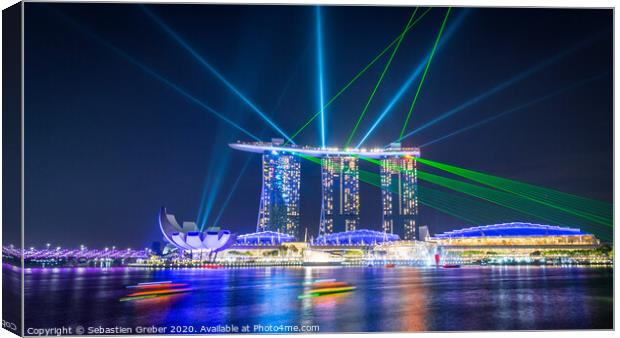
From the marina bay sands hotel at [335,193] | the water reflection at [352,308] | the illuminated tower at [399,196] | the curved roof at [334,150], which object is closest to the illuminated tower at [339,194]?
the marina bay sands hotel at [335,193]

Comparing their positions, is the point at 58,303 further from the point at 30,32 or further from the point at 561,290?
the point at 561,290

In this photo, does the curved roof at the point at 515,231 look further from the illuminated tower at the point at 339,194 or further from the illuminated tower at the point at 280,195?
the illuminated tower at the point at 280,195

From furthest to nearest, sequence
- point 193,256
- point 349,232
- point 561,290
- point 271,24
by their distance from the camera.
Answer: point 349,232 < point 193,256 < point 561,290 < point 271,24

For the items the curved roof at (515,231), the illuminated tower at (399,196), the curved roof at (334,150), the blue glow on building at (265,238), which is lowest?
the blue glow on building at (265,238)

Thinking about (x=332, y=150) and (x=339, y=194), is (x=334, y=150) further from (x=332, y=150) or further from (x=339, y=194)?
(x=339, y=194)

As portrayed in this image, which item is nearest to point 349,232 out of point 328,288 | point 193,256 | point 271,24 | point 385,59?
point 193,256

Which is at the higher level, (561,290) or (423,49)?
(423,49)
